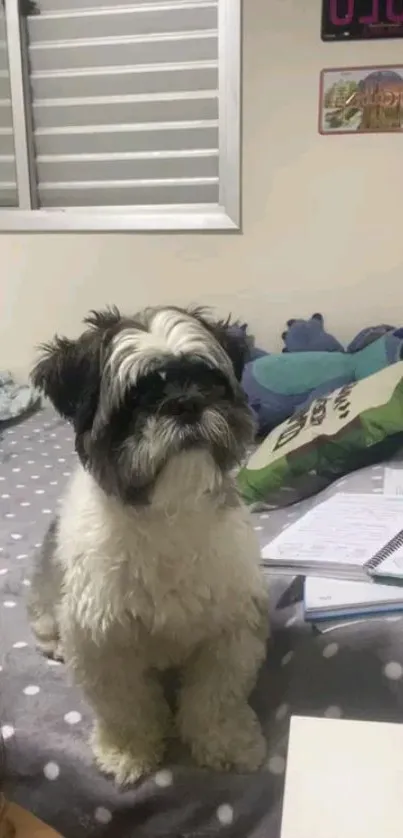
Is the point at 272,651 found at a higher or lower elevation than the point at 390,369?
lower

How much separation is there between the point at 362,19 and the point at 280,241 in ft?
2.33

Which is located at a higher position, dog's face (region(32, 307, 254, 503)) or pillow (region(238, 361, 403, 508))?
dog's face (region(32, 307, 254, 503))

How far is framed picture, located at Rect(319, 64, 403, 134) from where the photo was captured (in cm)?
263

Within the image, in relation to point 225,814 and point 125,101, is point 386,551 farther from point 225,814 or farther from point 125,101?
point 125,101

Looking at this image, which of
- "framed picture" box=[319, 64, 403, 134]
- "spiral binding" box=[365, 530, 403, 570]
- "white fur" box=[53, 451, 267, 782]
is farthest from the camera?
"framed picture" box=[319, 64, 403, 134]

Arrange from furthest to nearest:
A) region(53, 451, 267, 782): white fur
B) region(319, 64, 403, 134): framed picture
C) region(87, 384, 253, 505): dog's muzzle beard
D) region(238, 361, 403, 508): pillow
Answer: region(319, 64, 403, 134): framed picture < region(238, 361, 403, 508): pillow < region(53, 451, 267, 782): white fur < region(87, 384, 253, 505): dog's muzzle beard

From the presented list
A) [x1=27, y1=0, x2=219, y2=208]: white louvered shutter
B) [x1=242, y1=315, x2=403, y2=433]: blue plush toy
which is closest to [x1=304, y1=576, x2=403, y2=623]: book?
[x1=242, y1=315, x2=403, y2=433]: blue plush toy

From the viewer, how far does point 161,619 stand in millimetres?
1216

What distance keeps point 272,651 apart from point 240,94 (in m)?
1.99

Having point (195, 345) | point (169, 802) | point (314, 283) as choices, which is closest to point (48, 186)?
point (314, 283)

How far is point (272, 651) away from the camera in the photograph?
1.36m

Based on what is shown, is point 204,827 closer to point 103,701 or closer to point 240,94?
point 103,701

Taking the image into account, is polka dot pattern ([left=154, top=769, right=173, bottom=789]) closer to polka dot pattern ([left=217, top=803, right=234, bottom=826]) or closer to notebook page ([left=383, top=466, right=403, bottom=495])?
polka dot pattern ([left=217, top=803, right=234, bottom=826])

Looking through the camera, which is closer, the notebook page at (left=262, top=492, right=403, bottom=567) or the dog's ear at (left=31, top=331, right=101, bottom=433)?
the dog's ear at (left=31, top=331, right=101, bottom=433)
